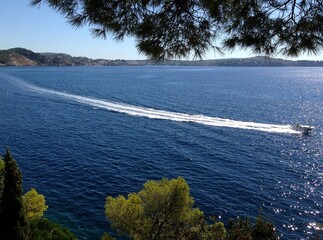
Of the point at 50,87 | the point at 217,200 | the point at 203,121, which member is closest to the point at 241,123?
the point at 203,121

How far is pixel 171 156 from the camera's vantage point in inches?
1671

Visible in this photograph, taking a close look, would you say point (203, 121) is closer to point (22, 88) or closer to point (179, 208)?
point (179, 208)

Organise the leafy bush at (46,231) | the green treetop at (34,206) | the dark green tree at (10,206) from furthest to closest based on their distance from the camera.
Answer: the green treetop at (34,206)
the leafy bush at (46,231)
the dark green tree at (10,206)

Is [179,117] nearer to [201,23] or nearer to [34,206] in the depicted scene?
[34,206]

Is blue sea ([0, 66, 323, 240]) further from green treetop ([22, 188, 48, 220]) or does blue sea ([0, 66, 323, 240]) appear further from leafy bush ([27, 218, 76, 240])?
green treetop ([22, 188, 48, 220])

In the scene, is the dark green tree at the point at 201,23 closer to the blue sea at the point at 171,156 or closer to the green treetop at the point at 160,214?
the green treetop at the point at 160,214

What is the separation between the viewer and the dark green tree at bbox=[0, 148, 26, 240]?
19969 millimetres

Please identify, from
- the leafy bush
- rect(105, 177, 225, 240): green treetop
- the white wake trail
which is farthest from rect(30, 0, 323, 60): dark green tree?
the white wake trail

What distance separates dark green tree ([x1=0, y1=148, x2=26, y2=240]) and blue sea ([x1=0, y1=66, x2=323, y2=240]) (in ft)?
22.9

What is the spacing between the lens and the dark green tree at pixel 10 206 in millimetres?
19969

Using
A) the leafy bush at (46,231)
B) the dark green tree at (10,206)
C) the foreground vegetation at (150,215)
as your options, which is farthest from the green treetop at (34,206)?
the dark green tree at (10,206)

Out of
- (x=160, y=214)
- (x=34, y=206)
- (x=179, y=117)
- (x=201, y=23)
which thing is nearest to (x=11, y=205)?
(x=34, y=206)

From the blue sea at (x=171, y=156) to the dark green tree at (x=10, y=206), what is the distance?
275 inches

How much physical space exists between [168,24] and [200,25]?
73cm
